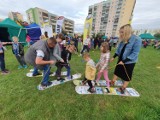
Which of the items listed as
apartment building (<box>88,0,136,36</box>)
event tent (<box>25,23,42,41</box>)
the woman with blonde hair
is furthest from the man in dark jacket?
apartment building (<box>88,0,136,36</box>)

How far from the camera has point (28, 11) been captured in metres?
60.7

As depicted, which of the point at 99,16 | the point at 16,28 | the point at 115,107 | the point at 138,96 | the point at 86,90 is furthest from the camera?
the point at 99,16

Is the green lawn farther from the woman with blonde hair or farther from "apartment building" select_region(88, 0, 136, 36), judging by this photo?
"apartment building" select_region(88, 0, 136, 36)

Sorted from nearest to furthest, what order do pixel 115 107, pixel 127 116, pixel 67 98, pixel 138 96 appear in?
pixel 127 116, pixel 115 107, pixel 67 98, pixel 138 96

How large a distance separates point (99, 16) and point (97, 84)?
212ft

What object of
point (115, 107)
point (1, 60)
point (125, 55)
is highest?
point (125, 55)

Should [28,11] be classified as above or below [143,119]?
above

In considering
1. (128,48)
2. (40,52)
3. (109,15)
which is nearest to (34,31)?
(40,52)

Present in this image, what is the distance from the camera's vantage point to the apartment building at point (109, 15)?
4812 cm

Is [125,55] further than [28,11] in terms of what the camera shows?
No

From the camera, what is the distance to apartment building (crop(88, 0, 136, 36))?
4812 cm

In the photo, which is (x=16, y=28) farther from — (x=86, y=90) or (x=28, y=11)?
(x=28, y=11)

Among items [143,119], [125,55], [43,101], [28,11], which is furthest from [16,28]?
[28,11]

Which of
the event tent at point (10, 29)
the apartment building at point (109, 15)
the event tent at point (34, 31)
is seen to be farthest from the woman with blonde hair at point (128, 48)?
the apartment building at point (109, 15)
